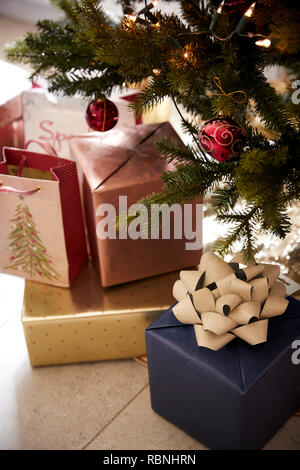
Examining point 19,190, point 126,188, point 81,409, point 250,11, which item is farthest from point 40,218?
point 250,11

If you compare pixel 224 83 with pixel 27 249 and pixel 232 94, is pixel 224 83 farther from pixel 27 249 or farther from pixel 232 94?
pixel 27 249

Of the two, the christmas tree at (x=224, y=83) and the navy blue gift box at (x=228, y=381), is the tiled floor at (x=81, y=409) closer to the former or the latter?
the navy blue gift box at (x=228, y=381)

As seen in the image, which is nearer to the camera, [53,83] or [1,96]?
[53,83]

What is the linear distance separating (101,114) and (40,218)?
23 centimetres

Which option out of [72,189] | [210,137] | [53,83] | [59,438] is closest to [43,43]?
[53,83]

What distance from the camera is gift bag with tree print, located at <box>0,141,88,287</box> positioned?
0.95 metres

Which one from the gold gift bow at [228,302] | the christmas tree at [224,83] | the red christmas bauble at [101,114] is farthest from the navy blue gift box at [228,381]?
the red christmas bauble at [101,114]

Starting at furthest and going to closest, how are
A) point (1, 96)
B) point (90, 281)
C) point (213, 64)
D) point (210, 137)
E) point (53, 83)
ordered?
point (1, 96), point (90, 281), point (53, 83), point (213, 64), point (210, 137)

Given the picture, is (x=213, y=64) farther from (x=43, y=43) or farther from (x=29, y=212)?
(x=29, y=212)

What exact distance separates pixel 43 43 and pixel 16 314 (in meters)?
0.57

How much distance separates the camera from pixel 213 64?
840 mm

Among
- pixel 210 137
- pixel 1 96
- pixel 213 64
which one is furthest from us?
pixel 1 96

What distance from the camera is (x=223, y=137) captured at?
73 cm

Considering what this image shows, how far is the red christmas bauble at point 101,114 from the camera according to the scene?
976 millimetres
